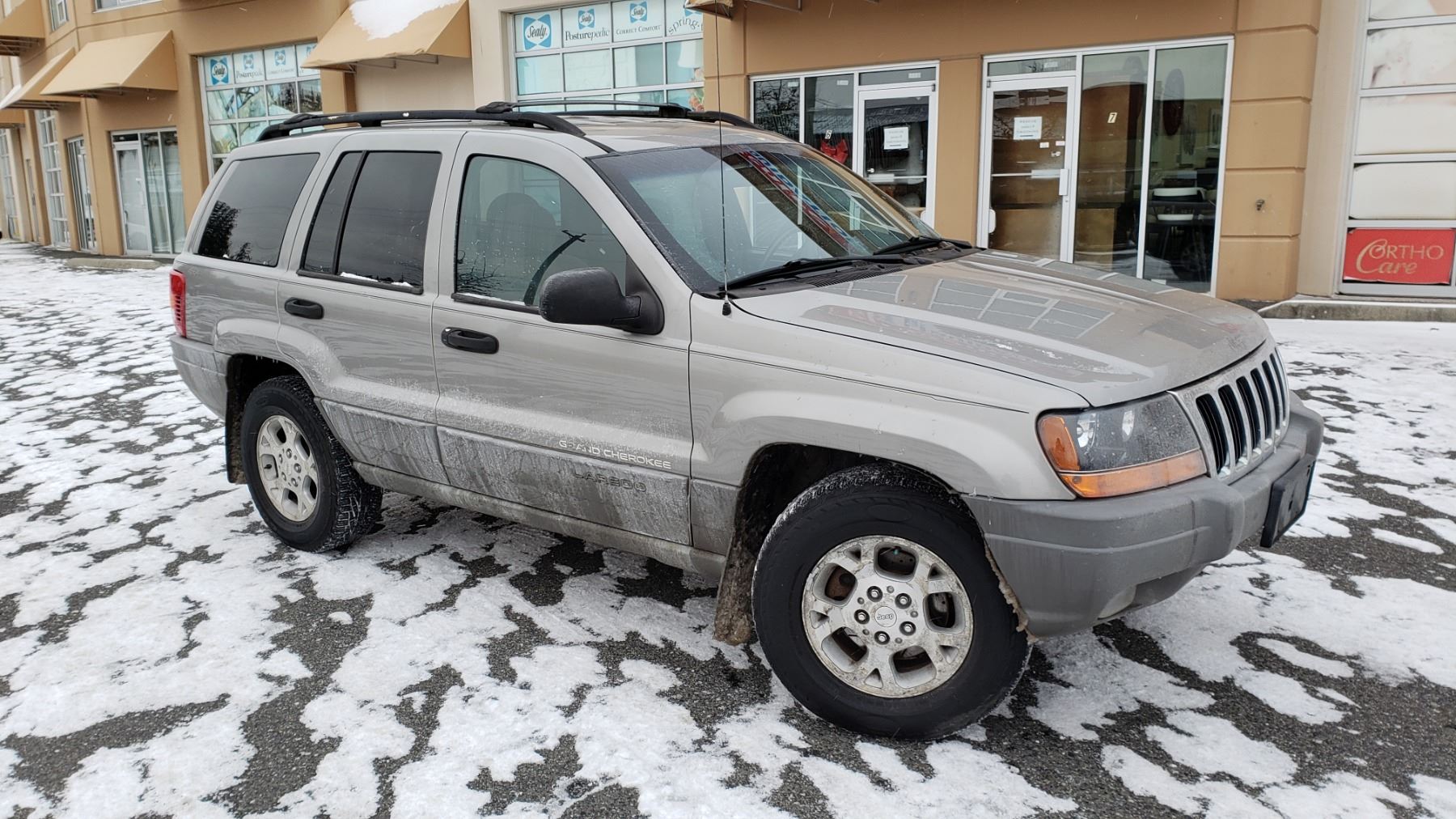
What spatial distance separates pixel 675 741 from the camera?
3.23 m

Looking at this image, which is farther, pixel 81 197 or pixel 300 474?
pixel 81 197

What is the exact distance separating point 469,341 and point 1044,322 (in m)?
2.04

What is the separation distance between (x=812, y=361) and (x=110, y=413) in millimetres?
6712

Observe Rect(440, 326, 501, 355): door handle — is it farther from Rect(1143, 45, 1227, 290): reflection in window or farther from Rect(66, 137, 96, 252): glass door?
Rect(66, 137, 96, 252): glass door

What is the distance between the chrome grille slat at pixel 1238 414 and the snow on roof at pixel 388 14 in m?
15.7

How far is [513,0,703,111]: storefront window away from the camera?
51.3 ft

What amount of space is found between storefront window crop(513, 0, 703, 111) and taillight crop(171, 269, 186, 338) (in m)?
11.1

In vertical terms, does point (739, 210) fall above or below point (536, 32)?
below

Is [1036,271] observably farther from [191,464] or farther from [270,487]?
[191,464]

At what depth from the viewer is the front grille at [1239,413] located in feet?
9.99

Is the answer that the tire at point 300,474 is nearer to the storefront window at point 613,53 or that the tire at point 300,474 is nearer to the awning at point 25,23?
the storefront window at point 613,53

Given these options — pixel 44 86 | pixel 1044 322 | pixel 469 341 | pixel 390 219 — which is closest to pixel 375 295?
pixel 390 219

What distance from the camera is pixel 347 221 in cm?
455

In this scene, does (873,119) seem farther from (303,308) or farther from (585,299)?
(585,299)
